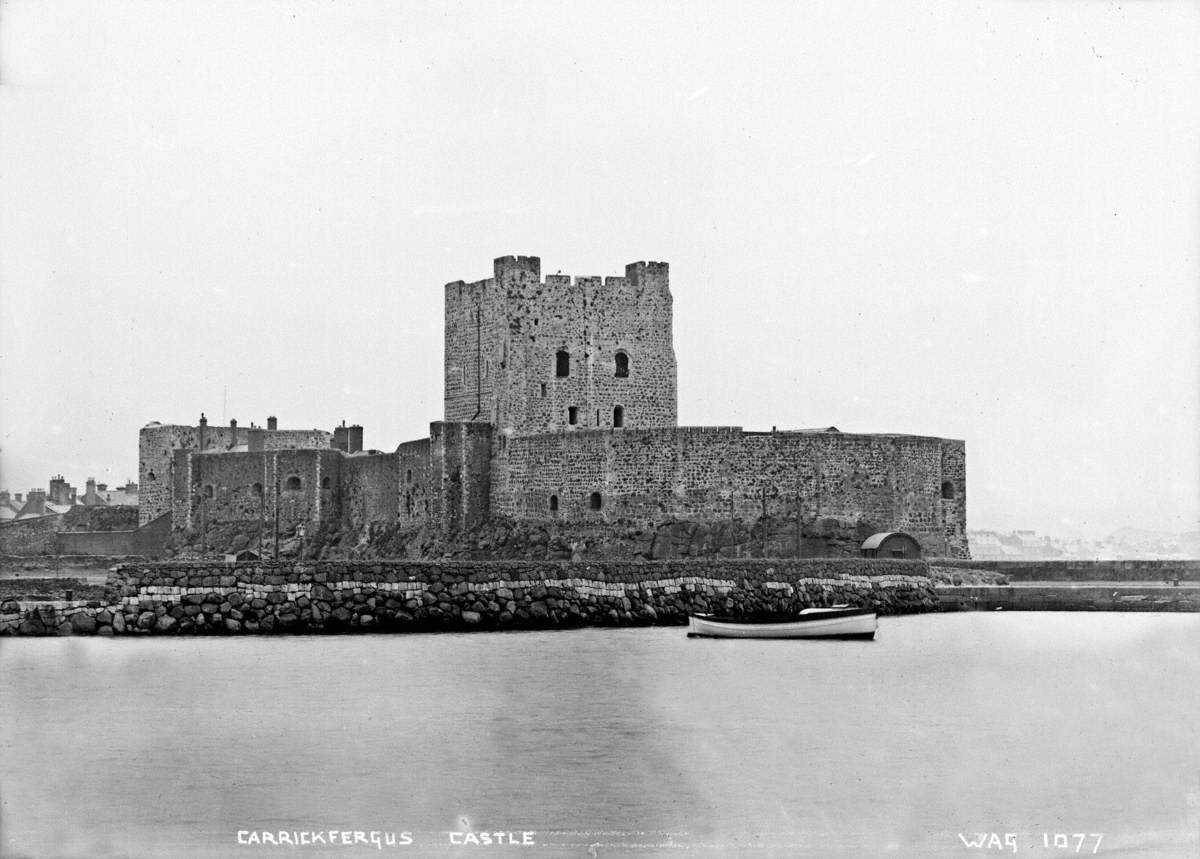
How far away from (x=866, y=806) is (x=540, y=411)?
3051cm

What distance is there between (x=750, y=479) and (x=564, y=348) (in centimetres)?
663

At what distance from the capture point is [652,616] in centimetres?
3350

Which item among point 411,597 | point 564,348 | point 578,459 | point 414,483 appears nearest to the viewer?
point 411,597

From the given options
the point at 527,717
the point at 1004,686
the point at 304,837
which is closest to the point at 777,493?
the point at 1004,686

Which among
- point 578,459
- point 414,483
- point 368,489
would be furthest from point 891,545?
point 368,489

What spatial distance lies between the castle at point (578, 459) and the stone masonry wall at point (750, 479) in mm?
29

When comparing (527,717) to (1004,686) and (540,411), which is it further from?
(540,411)

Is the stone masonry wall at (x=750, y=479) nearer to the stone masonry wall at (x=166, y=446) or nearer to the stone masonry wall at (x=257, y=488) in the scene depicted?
the stone masonry wall at (x=257, y=488)

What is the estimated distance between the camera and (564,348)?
4662 centimetres

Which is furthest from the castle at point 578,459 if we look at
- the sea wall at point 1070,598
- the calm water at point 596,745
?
the calm water at point 596,745

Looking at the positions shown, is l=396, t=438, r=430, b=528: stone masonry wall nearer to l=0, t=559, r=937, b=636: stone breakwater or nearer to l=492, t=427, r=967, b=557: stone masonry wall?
l=492, t=427, r=967, b=557: stone masonry wall

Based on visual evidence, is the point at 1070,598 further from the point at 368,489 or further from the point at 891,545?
the point at 368,489

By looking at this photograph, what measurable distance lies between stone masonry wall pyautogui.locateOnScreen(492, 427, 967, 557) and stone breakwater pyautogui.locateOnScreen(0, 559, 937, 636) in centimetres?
650

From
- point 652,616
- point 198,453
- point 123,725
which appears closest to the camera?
point 123,725
